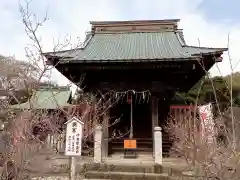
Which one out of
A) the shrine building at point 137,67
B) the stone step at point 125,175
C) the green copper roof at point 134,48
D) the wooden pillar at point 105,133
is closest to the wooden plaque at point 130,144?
the shrine building at point 137,67

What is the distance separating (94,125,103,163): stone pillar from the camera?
340 inches

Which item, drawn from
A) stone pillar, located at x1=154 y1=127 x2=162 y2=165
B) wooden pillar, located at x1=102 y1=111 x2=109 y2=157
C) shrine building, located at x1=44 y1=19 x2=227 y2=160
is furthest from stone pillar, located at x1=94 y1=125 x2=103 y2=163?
stone pillar, located at x1=154 y1=127 x2=162 y2=165

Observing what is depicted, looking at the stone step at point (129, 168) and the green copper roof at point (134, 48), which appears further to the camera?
the green copper roof at point (134, 48)

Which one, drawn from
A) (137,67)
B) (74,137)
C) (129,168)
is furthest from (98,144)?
(74,137)

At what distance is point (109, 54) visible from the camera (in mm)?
10180

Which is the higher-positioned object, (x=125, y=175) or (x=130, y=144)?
(x=130, y=144)

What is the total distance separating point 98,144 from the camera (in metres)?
8.84

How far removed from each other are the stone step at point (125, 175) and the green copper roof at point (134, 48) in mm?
3462

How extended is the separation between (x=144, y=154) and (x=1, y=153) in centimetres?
542

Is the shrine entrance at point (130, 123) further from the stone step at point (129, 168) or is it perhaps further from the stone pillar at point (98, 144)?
the stone step at point (129, 168)

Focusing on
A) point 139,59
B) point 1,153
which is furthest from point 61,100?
point 1,153

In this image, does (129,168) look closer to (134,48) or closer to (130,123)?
(130,123)

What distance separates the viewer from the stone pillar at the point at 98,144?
864 cm

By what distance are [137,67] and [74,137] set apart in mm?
4218
